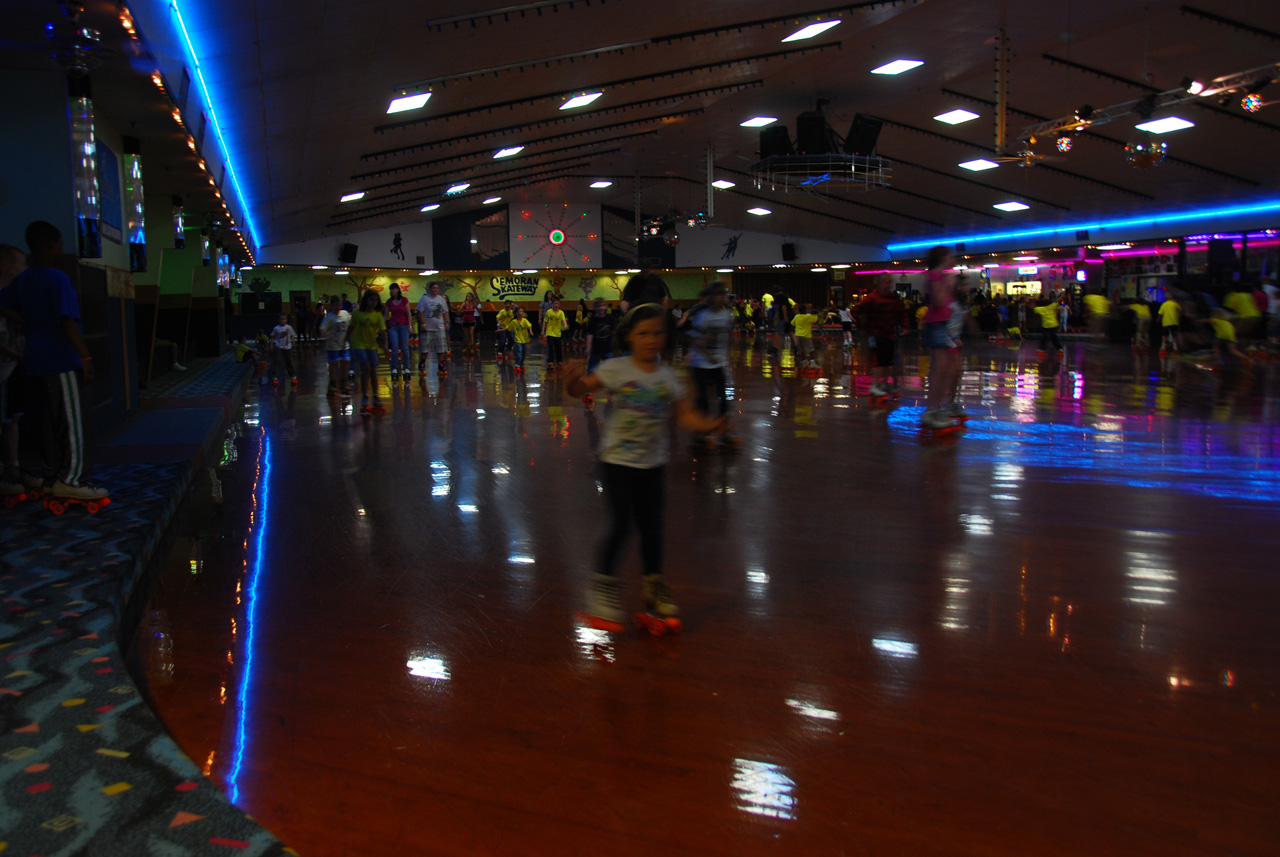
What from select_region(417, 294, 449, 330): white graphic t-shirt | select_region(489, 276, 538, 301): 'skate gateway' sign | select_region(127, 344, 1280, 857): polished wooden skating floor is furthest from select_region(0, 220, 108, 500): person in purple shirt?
select_region(489, 276, 538, 301): 'skate gateway' sign

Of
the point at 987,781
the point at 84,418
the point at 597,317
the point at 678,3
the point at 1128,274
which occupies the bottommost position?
the point at 987,781

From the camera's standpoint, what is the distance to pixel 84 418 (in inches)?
185

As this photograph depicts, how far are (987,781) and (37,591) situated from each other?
3.17 metres

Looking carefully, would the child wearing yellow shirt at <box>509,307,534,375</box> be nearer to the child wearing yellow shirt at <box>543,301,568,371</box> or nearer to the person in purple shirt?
the child wearing yellow shirt at <box>543,301,568,371</box>

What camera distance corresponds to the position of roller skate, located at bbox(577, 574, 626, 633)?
314 centimetres

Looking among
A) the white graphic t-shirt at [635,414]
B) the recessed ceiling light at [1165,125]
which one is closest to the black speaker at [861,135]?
the recessed ceiling light at [1165,125]

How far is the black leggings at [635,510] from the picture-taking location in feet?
10.3

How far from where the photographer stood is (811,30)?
1276cm

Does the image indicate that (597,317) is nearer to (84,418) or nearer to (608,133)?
(84,418)

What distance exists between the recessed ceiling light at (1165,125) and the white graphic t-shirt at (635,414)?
58.1 ft

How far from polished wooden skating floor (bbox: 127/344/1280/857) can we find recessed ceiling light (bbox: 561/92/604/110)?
10496 millimetres

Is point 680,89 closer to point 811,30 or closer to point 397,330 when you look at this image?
point 811,30

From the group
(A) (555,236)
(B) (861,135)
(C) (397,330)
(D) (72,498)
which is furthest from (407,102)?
(A) (555,236)

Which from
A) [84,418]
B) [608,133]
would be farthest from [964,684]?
[608,133]
